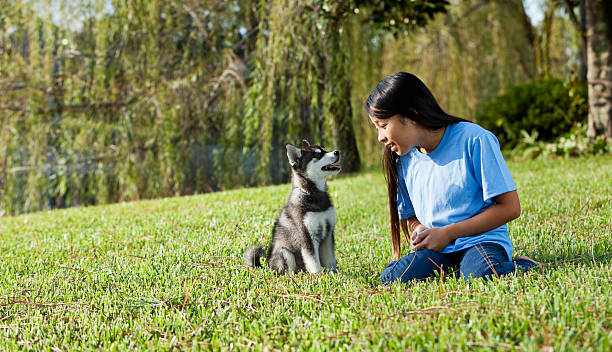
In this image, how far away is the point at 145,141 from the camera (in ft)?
32.9

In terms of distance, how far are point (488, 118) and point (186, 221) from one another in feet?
28.3

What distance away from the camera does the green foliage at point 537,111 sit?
424 inches

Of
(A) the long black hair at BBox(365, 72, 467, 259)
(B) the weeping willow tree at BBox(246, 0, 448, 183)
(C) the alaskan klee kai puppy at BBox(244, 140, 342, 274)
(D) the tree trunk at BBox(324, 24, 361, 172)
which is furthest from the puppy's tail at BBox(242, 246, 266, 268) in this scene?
(D) the tree trunk at BBox(324, 24, 361, 172)

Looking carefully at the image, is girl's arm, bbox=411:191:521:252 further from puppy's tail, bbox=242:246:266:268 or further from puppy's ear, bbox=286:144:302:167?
puppy's tail, bbox=242:246:266:268

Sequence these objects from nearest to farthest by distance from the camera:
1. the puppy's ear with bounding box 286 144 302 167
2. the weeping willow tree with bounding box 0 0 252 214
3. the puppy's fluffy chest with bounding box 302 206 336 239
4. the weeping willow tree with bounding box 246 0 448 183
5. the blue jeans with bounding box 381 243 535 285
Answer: the blue jeans with bounding box 381 243 535 285 → the puppy's fluffy chest with bounding box 302 206 336 239 → the puppy's ear with bounding box 286 144 302 167 → the weeping willow tree with bounding box 246 0 448 183 → the weeping willow tree with bounding box 0 0 252 214

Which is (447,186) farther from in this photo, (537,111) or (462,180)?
(537,111)

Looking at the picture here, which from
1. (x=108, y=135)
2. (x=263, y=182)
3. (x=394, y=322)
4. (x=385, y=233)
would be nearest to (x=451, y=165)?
(x=394, y=322)

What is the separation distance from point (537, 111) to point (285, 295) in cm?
998

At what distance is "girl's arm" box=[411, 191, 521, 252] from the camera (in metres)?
3.05

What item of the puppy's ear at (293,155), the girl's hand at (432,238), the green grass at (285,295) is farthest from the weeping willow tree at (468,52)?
the girl's hand at (432,238)

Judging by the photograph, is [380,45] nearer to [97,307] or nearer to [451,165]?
[451,165]

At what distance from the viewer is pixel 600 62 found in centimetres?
945

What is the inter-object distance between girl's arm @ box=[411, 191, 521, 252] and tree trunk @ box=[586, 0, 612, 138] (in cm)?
770

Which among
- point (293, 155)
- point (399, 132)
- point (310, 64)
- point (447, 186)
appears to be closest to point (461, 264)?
point (447, 186)
